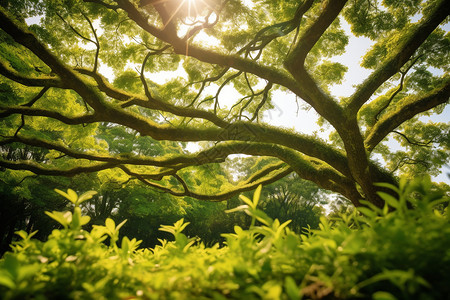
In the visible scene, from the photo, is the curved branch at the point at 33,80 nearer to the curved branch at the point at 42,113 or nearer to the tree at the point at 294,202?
the curved branch at the point at 42,113

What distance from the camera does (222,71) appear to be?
6.45 m

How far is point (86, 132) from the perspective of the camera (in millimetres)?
6324

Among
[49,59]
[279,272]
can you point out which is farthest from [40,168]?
[279,272]

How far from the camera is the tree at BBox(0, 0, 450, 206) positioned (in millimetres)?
3775

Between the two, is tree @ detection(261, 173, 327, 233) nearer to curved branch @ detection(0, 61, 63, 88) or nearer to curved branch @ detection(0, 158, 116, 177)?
curved branch @ detection(0, 158, 116, 177)

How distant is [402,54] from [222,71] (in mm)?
4275

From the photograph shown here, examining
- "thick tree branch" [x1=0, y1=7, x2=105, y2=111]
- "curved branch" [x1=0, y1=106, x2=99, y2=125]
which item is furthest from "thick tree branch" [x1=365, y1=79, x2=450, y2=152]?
"curved branch" [x1=0, y1=106, x2=99, y2=125]

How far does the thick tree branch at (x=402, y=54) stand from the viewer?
3.33 metres

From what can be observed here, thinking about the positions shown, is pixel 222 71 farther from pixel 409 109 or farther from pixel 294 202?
pixel 294 202

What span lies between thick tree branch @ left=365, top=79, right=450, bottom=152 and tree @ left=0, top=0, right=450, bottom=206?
0.02 m

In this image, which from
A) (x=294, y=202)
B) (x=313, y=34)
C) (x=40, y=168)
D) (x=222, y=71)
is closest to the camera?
(x=313, y=34)

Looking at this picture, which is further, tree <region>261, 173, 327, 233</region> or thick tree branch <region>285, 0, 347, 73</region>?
Answer: tree <region>261, 173, 327, 233</region>

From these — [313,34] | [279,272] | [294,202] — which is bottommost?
[279,272]

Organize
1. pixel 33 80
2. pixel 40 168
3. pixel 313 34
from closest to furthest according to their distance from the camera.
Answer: pixel 313 34
pixel 33 80
pixel 40 168
